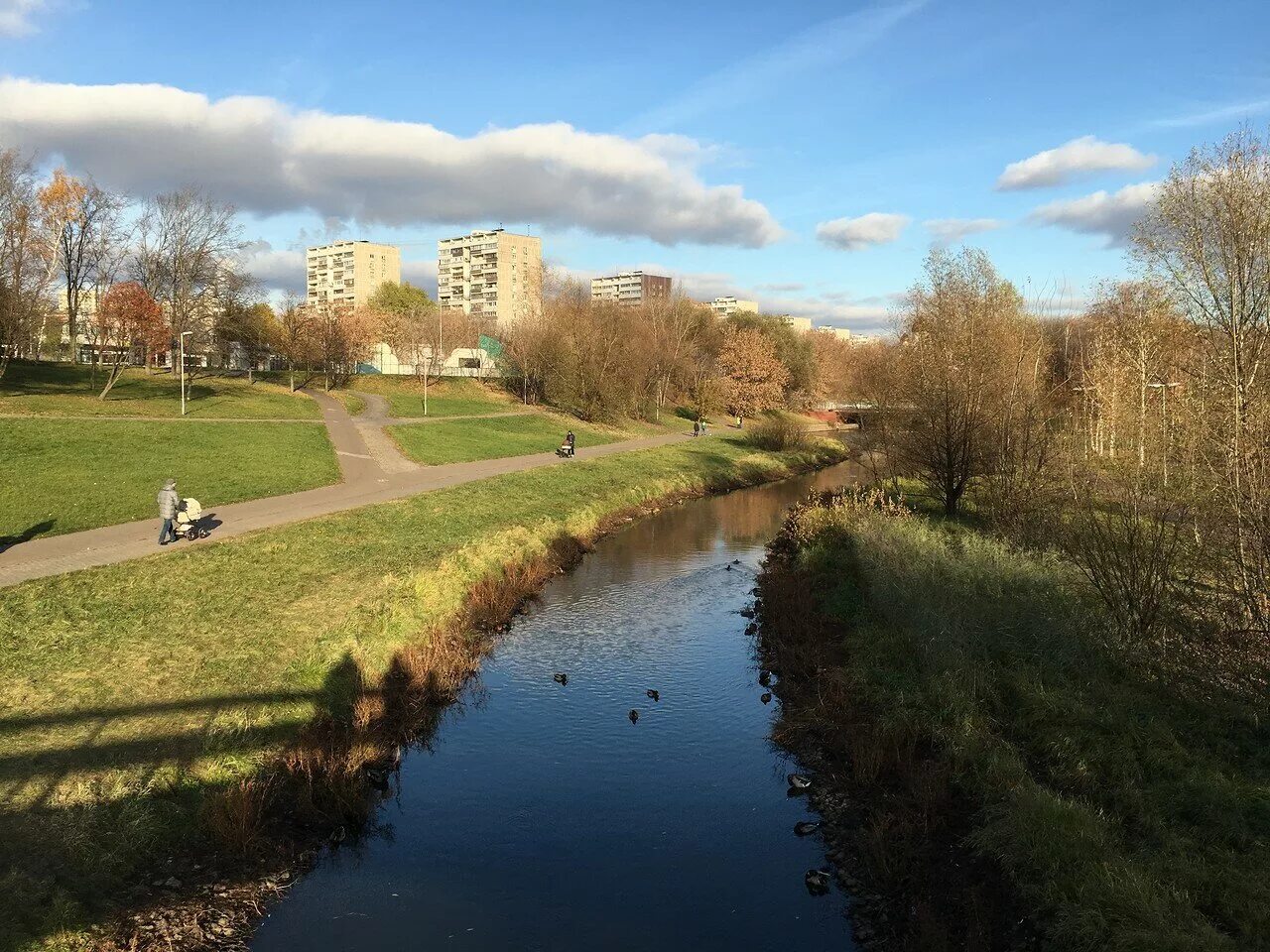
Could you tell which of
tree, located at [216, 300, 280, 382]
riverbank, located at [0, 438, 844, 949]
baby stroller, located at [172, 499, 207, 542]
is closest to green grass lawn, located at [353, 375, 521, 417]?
tree, located at [216, 300, 280, 382]

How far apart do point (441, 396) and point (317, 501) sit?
131ft

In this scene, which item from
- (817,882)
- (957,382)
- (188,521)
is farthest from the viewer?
(957,382)

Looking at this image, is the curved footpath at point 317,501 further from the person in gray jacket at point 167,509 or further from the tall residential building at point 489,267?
the tall residential building at point 489,267

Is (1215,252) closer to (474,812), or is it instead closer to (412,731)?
(474,812)

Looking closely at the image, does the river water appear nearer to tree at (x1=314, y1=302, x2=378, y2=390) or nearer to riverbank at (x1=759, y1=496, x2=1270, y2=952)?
riverbank at (x1=759, y1=496, x2=1270, y2=952)

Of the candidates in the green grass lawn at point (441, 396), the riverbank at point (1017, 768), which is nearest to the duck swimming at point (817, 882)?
the riverbank at point (1017, 768)

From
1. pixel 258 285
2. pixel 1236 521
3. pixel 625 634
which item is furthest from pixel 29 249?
pixel 1236 521

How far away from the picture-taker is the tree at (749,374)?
2657 inches

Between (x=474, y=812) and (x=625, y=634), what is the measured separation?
7.48m

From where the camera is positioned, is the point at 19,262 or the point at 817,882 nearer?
the point at 817,882

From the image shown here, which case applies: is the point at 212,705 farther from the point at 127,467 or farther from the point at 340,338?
the point at 340,338

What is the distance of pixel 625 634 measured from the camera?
17828 mm

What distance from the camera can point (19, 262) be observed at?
35406 millimetres

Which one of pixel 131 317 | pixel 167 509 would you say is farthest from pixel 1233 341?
pixel 131 317
